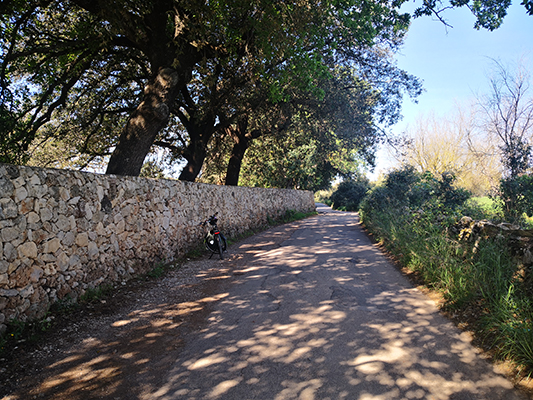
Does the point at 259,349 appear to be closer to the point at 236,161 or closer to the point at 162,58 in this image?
the point at 162,58

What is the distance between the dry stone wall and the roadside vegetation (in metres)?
5.53

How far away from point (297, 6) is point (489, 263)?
7612mm

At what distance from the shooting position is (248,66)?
1162cm

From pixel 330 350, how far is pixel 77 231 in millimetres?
4182

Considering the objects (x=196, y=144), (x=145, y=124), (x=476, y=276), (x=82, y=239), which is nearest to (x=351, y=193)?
(x=196, y=144)

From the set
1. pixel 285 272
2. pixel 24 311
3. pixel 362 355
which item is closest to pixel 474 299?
pixel 362 355

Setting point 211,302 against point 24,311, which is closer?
point 24,311

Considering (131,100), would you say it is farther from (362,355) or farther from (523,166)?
(523,166)

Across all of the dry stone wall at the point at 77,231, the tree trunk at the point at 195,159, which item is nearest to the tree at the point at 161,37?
the dry stone wall at the point at 77,231

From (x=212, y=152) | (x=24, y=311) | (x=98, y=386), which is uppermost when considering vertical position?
(x=212, y=152)

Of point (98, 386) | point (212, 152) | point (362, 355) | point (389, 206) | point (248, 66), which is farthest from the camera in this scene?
point (212, 152)

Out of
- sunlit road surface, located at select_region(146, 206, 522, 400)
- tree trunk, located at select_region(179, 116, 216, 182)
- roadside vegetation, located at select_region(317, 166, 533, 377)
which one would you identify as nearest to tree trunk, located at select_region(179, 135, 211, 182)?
tree trunk, located at select_region(179, 116, 216, 182)

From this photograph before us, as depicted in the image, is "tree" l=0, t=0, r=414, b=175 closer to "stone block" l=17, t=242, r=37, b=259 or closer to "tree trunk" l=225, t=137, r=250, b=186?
"stone block" l=17, t=242, r=37, b=259

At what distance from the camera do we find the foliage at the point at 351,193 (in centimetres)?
3916
